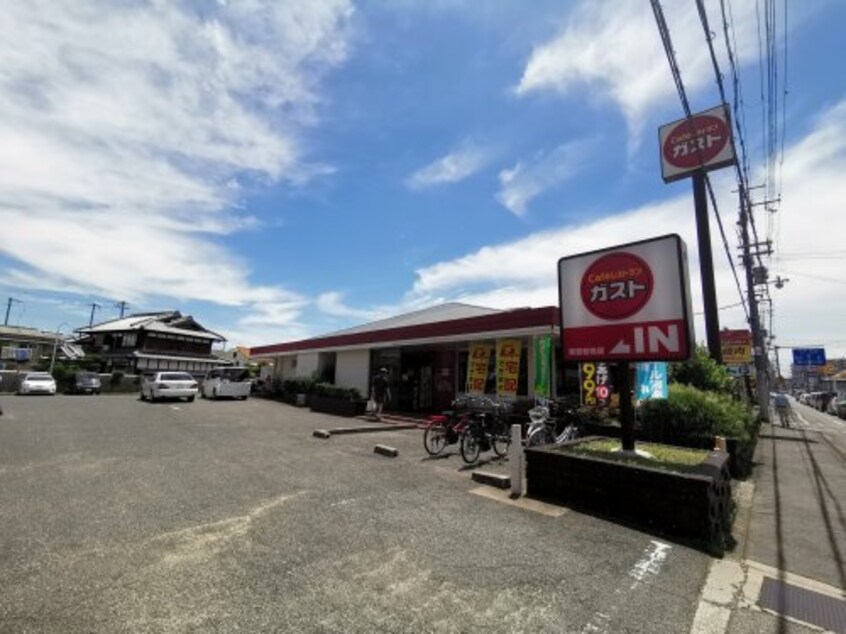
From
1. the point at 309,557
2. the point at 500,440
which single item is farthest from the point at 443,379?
the point at 309,557

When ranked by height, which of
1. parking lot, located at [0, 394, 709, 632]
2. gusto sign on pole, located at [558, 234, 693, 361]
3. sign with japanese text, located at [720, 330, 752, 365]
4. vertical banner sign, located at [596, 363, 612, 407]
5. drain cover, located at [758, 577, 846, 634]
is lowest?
drain cover, located at [758, 577, 846, 634]

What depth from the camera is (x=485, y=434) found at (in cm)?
1005

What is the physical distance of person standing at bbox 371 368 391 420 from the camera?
19.0m

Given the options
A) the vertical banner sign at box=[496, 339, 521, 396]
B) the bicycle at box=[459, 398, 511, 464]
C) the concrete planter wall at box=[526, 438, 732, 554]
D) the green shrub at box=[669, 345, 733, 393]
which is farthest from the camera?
the vertical banner sign at box=[496, 339, 521, 396]

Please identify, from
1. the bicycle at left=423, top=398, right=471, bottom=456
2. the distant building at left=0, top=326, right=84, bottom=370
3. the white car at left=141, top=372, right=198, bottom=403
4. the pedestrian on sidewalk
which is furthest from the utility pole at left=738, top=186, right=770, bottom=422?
the distant building at left=0, top=326, right=84, bottom=370

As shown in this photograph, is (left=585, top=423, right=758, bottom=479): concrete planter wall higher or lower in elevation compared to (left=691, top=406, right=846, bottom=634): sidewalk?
higher

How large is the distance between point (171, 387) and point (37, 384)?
15.2 m

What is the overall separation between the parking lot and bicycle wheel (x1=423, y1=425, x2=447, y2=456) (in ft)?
6.42

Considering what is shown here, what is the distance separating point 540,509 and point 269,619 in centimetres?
400

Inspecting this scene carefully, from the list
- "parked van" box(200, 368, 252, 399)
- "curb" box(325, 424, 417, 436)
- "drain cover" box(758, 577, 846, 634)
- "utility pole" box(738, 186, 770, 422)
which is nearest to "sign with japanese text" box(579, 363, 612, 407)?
"curb" box(325, 424, 417, 436)

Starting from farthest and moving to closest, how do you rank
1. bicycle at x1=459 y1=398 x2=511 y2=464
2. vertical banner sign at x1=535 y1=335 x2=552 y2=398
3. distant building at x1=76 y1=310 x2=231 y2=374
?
distant building at x1=76 y1=310 x2=231 y2=374, vertical banner sign at x1=535 y1=335 x2=552 y2=398, bicycle at x1=459 y1=398 x2=511 y2=464

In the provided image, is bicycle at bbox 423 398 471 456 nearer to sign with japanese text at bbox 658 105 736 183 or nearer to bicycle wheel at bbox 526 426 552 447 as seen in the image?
bicycle wheel at bbox 526 426 552 447

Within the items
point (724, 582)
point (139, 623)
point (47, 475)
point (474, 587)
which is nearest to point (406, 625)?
point (474, 587)

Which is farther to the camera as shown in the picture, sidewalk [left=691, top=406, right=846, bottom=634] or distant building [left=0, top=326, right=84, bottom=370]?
distant building [left=0, top=326, right=84, bottom=370]
